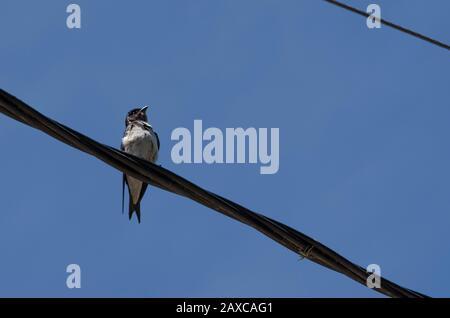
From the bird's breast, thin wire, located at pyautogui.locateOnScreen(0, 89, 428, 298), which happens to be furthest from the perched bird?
thin wire, located at pyautogui.locateOnScreen(0, 89, 428, 298)

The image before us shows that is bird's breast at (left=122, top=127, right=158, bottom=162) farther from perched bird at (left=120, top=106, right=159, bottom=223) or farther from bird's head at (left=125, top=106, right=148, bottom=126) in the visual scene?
bird's head at (left=125, top=106, right=148, bottom=126)

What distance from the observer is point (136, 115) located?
1419cm

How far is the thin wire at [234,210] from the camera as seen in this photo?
5.63m

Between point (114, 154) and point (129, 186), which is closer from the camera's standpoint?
point (114, 154)

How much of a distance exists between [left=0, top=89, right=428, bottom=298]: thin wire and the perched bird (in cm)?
705

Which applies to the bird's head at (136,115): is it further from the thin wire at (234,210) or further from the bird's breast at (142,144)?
the thin wire at (234,210)

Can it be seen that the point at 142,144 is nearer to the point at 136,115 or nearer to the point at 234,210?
the point at 136,115

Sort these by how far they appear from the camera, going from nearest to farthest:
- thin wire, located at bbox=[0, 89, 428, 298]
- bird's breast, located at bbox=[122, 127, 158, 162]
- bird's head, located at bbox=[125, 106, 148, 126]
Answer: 1. thin wire, located at bbox=[0, 89, 428, 298]
2. bird's breast, located at bbox=[122, 127, 158, 162]
3. bird's head, located at bbox=[125, 106, 148, 126]

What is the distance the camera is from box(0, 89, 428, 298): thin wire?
5.63 m

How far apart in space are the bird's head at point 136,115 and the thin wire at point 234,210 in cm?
838

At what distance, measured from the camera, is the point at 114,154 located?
570 centimetres
